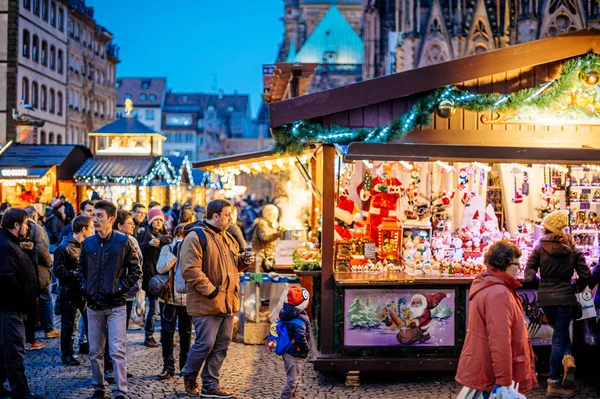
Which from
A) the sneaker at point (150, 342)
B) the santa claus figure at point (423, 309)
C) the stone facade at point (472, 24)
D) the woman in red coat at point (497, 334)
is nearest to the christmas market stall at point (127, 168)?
the stone facade at point (472, 24)

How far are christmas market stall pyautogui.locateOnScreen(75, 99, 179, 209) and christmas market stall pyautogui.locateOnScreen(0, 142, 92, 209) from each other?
44.4 inches

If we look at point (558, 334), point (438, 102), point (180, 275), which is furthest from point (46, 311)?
point (558, 334)

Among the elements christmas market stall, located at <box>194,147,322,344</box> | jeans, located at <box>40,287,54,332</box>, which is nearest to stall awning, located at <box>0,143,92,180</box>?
christmas market stall, located at <box>194,147,322,344</box>

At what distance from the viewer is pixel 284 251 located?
434 inches

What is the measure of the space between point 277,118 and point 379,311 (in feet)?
8.02

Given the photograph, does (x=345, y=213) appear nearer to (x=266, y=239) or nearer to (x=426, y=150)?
(x=266, y=239)

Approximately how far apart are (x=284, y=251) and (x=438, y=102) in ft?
11.1

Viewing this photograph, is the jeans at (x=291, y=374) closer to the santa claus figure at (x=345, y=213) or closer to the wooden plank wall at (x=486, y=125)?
the wooden plank wall at (x=486, y=125)

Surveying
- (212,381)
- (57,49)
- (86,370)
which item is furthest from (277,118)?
(57,49)

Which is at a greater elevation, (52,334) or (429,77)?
(429,77)

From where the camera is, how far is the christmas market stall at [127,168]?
1157 inches

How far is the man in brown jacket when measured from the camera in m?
7.14

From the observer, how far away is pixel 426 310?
27.9ft

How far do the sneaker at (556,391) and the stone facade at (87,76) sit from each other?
48.8 m
